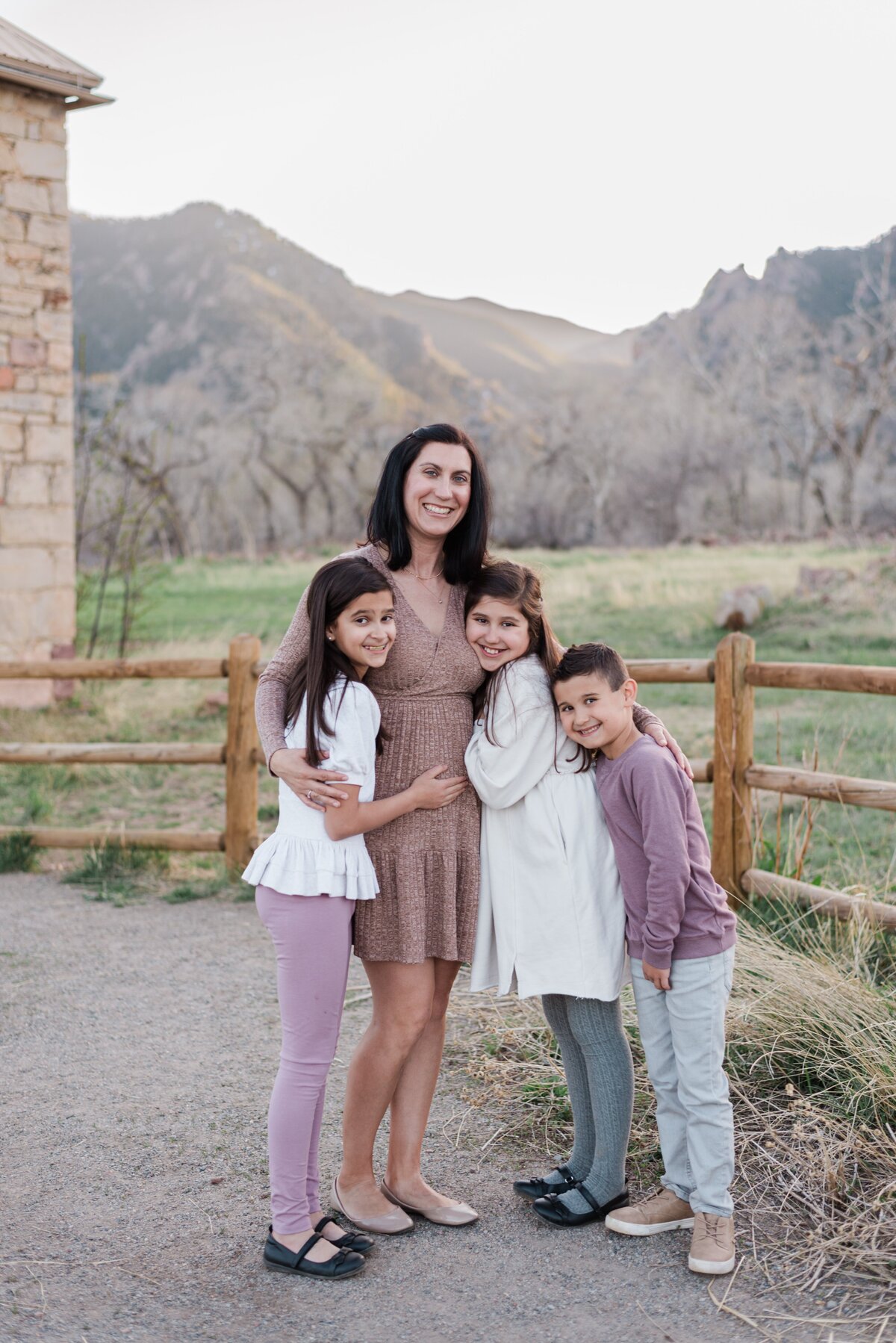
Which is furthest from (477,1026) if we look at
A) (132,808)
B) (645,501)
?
(645,501)

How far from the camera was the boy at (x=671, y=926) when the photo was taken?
8.69ft

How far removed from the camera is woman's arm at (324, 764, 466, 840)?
8.54 ft

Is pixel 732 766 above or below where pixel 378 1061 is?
above

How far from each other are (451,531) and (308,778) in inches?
29.2

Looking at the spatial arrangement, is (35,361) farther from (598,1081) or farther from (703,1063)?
(703,1063)

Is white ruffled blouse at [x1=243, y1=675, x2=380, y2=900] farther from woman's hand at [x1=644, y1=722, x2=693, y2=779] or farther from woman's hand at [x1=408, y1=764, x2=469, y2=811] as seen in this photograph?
woman's hand at [x1=644, y1=722, x2=693, y2=779]

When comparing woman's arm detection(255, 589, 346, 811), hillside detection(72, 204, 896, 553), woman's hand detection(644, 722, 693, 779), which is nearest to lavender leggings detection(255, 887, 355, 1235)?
woman's arm detection(255, 589, 346, 811)

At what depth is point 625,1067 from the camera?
286cm

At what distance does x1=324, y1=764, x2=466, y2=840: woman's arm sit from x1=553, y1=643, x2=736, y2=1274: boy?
0.32 meters

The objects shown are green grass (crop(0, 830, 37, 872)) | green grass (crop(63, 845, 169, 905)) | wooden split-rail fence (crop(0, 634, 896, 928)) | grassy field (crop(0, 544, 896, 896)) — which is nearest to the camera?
wooden split-rail fence (crop(0, 634, 896, 928))

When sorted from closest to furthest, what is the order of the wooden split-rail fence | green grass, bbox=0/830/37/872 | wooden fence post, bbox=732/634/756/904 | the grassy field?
the wooden split-rail fence, wooden fence post, bbox=732/634/756/904, green grass, bbox=0/830/37/872, the grassy field

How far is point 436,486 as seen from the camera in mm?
2818

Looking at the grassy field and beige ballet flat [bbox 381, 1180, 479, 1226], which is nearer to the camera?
beige ballet flat [bbox 381, 1180, 479, 1226]

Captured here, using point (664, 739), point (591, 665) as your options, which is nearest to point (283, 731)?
point (591, 665)
